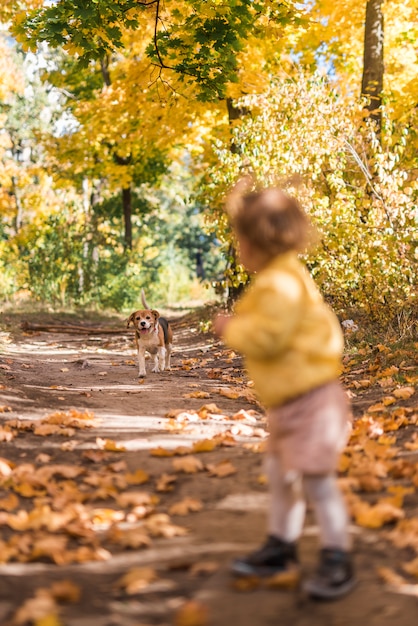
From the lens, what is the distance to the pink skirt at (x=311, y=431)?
2732mm

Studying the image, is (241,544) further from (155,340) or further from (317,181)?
(317,181)

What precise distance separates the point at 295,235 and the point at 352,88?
13573mm

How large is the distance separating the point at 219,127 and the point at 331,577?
48.8 feet

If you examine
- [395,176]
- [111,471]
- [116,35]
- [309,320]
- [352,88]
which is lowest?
[111,471]

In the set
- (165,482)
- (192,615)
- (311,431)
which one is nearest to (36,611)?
(192,615)

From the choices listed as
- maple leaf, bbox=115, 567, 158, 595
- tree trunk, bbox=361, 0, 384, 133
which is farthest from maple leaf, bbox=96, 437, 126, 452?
tree trunk, bbox=361, 0, 384, 133

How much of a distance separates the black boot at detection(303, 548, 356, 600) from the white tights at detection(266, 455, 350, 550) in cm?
4

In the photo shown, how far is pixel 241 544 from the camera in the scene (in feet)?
10.6

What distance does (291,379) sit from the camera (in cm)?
277

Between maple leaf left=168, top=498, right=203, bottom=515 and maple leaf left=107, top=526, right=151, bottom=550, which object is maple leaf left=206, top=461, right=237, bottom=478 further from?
maple leaf left=107, top=526, right=151, bottom=550

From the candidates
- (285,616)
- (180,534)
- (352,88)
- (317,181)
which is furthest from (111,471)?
(352,88)

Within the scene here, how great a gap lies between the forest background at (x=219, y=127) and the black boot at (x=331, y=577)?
579 centimetres

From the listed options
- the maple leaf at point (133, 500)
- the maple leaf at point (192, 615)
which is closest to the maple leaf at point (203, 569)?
the maple leaf at point (192, 615)

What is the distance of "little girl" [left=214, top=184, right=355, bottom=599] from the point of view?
8.94 ft
